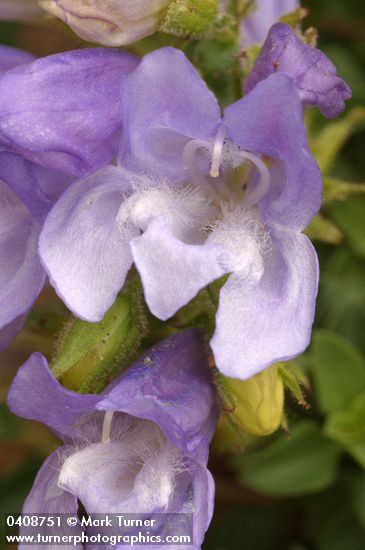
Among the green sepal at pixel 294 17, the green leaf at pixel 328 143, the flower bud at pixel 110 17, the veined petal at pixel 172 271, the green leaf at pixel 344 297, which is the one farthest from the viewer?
the green leaf at pixel 344 297

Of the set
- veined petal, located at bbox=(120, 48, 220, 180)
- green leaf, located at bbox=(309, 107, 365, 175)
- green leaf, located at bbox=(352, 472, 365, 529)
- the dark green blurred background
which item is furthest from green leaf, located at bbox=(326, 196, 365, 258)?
veined petal, located at bbox=(120, 48, 220, 180)

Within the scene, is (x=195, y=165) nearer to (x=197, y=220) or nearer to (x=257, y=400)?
(x=197, y=220)

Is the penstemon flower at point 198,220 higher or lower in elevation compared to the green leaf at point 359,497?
higher

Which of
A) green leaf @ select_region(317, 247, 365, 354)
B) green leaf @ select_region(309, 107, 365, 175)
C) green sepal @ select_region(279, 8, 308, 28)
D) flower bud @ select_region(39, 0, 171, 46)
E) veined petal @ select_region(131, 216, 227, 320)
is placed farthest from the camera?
green leaf @ select_region(317, 247, 365, 354)

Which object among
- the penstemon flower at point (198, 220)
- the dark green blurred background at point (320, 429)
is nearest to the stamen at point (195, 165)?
the penstemon flower at point (198, 220)

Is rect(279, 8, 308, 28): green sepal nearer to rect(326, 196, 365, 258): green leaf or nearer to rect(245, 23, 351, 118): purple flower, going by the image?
rect(245, 23, 351, 118): purple flower

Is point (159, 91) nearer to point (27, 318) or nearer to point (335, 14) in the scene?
point (27, 318)

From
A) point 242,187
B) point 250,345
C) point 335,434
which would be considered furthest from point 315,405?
point 250,345

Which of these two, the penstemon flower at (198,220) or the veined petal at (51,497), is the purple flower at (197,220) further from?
the veined petal at (51,497)
